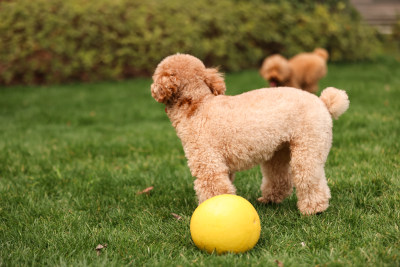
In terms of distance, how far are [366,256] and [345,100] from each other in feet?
4.24

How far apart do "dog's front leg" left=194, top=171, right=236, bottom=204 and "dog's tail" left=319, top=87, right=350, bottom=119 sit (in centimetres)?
101

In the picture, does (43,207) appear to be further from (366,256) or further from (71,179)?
(366,256)

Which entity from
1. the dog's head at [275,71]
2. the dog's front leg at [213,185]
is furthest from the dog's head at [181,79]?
the dog's head at [275,71]

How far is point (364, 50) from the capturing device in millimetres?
12516

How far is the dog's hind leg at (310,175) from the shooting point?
322 cm

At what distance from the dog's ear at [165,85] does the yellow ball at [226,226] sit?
37.3 inches

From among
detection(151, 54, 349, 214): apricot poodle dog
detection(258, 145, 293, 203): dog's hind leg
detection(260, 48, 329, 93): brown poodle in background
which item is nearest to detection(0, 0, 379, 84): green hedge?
detection(260, 48, 329, 93): brown poodle in background

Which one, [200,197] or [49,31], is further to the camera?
[49,31]

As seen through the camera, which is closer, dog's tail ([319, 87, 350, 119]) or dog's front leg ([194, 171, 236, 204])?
dog's front leg ([194, 171, 236, 204])

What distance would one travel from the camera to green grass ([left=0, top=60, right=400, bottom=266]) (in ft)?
9.12

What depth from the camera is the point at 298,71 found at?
24.4ft

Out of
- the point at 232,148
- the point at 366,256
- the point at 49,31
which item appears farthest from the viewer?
the point at 49,31

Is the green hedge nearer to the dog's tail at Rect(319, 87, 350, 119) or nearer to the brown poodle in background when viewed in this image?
the brown poodle in background

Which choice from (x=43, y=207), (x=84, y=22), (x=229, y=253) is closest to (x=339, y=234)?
(x=229, y=253)
